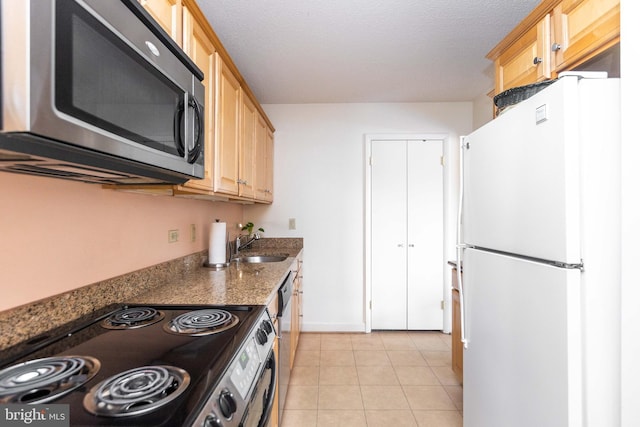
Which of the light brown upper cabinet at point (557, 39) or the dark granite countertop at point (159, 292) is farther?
the light brown upper cabinet at point (557, 39)

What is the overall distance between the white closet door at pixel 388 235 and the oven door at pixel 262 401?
218 centimetres

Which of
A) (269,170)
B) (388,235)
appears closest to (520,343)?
(388,235)

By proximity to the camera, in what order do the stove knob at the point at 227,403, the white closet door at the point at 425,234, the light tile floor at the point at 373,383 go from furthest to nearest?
the white closet door at the point at 425,234 < the light tile floor at the point at 373,383 < the stove knob at the point at 227,403

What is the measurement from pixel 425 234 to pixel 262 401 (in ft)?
8.46

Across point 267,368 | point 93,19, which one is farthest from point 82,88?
point 267,368

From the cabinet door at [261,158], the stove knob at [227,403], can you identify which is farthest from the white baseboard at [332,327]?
the stove knob at [227,403]

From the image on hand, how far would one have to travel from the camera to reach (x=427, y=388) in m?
2.24

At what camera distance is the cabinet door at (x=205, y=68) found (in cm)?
129

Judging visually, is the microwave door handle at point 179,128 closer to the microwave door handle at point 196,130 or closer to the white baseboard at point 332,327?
the microwave door handle at point 196,130

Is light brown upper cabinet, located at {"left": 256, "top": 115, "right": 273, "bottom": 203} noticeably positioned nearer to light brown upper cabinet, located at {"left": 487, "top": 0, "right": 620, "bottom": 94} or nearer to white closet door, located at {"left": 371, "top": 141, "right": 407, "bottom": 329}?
white closet door, located at {"left": 371, "top": 141, "right": 407, "bottom": 329}

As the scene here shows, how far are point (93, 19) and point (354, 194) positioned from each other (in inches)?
111

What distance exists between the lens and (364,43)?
209 cm

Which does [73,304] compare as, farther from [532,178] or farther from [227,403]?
[532,178]

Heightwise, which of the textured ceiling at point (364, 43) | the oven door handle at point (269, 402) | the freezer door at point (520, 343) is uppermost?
the textured ceiling at point (364, 43)
